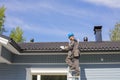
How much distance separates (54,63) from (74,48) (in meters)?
1.10

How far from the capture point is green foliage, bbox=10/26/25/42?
90.0ft

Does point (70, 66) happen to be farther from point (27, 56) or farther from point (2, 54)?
point (2, 54)

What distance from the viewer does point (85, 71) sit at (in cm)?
1021

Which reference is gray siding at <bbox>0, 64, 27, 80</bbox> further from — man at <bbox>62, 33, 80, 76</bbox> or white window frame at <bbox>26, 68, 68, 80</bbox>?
man at <bbox>62, 33, 80, 76</bbox>

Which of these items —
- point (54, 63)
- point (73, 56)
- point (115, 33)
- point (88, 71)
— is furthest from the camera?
point (115, 33)

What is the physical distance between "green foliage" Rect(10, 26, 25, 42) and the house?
1699 centimetres

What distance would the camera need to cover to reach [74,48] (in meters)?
9.85

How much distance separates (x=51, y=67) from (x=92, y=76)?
1594mm

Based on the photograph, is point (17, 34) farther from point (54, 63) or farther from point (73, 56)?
point (73, 56)

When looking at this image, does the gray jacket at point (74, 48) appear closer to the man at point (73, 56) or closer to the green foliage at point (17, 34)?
the man at point (73, 56)

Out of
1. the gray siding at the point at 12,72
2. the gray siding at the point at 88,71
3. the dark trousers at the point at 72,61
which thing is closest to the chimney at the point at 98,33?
the gray siding at the point at 88,71

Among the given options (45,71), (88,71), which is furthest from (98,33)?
(45,71)

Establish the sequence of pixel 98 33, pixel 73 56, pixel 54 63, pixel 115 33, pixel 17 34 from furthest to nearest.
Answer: pixel 115 33
pixel 17 34
pixel 98 33
pixel 54 63
pixel 73 56

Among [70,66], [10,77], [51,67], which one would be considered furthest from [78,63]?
[10,77]
